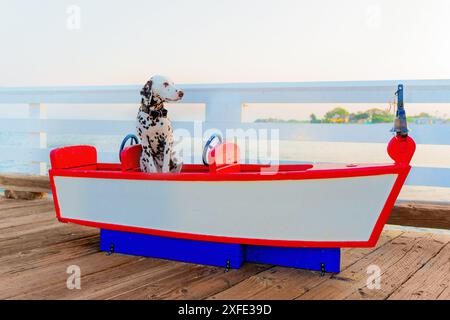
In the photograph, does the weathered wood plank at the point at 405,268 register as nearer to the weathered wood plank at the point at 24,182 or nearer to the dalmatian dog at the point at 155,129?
the dalmatian dog at the point at 155,129

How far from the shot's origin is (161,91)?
189cm

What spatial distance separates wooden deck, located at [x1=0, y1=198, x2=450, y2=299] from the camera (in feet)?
5.09

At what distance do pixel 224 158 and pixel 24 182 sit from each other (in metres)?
2.29

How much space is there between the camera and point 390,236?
8.21 ft

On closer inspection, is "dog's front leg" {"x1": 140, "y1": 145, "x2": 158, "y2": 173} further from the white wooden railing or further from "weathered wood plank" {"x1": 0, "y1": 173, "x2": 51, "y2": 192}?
"weathered wood plank" {"x1": 0, "y1": 173, "x2": 51, "y2": 192}

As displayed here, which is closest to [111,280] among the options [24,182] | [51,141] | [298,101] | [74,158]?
[74,158]

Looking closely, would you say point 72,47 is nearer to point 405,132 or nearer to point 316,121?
point 316,121

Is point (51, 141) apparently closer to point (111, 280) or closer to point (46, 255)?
point (46, 255)

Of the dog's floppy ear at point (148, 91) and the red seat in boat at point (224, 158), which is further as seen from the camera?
the dog's floppy ear at point (148, 91)

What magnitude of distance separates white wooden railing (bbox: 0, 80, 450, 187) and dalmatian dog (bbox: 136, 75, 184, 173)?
1.04 metres

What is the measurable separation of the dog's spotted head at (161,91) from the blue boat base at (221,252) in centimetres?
61

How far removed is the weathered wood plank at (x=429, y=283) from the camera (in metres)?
1.58

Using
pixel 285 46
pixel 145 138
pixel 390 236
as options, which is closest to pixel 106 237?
pixel 145 138

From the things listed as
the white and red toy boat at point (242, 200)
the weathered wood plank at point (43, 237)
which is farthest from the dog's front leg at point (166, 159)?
the weathered wood plank at point (43, 237)
